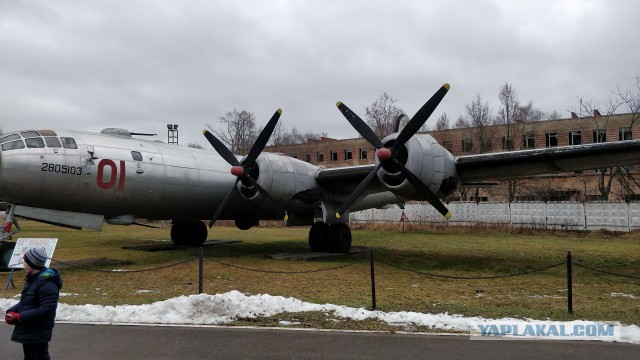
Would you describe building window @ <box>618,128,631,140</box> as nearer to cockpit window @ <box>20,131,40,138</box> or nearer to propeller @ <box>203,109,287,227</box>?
propeller @ <box>203,109,287,227</box>

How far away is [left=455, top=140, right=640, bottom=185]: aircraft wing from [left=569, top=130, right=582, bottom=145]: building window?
33426 millimetres

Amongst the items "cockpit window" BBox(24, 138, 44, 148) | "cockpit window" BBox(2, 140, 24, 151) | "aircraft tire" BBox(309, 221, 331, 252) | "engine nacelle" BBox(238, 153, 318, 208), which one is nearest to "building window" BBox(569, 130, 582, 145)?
"aircraft tire" BBox(309, 221, 331, 252)

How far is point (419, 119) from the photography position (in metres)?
13.2

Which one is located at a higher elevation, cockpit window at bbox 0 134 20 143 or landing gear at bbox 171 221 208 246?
cockpit window at bbox 0 134 20 143

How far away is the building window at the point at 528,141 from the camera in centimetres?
4538

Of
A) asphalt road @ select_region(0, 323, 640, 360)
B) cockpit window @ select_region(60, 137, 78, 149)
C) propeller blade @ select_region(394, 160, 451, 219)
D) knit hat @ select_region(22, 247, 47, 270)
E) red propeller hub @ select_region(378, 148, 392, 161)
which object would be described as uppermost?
cockpit window @ select_region(60, 137, 78, 149)

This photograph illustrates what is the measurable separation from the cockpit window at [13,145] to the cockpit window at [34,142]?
0.16 m

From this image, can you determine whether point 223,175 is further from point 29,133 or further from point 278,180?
point 29,133

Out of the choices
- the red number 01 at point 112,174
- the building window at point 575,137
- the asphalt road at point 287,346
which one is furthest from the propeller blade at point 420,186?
the building window at point 575,137

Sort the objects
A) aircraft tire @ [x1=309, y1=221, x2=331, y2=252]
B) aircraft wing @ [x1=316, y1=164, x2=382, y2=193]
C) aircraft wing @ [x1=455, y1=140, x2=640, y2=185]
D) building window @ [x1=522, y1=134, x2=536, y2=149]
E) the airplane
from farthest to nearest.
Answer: building window @ [x1=522, y1=134, x2=536, y2=149] < aircraft tire @ [x1=309, y1=221, x2=331, y2=252] < aircraft wing @ [x1=316, y1=164, x2=382, y2=193] < the airplane < aircraft wing @ [x1=455, y1=140, x2=640, y2=185]

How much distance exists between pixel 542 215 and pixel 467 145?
730 inches

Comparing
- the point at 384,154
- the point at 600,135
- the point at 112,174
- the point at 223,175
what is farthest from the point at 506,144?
the point at 112,174

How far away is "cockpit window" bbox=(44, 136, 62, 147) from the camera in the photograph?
532 inches

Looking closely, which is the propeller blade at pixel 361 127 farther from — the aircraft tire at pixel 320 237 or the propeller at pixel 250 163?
the aircraft tire at pixel 320 237
